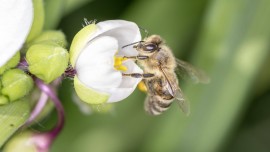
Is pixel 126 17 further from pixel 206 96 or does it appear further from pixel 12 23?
pixel 12 23

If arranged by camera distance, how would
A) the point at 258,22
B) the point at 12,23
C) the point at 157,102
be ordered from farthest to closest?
the point at 258,22 < the point at 157,102 < the point at 12,23

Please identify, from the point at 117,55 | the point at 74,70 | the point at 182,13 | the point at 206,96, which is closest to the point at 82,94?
the point at 74,70

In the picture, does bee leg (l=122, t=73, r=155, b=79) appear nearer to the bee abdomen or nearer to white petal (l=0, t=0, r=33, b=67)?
the bee abdomen

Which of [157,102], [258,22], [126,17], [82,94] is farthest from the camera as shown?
[126,17]

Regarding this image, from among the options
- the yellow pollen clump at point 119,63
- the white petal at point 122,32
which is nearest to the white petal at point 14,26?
the white petal at point 122,32

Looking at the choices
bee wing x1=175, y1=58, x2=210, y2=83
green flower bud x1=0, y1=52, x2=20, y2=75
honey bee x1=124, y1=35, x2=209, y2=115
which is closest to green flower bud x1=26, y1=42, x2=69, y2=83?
green flower bud x1=0, y1=52, x2=20, y2=75

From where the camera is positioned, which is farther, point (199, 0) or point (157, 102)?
point (199, 0)
